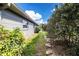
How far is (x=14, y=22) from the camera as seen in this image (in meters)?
3.82

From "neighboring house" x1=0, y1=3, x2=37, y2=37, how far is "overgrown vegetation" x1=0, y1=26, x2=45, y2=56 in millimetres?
98

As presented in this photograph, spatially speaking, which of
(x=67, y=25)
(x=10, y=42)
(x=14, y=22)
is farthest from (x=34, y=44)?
(x=67, y=25)

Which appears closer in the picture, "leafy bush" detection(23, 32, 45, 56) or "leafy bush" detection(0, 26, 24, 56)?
"leafy bush" detection(0, 26, 24, 56)

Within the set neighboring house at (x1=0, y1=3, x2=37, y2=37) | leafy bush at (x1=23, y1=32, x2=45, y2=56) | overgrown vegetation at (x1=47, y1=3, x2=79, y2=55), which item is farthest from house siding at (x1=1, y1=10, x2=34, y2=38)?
overgrown vegetation at (x1=47, y1=3, x2=79, y2=55)

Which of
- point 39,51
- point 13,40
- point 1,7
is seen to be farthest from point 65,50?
point 1,7

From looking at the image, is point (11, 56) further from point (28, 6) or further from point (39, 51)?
point (28, 6)

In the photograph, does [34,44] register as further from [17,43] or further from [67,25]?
[67,25]

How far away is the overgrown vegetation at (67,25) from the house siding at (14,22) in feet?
1.17

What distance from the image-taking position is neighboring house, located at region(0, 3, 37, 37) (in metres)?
3.72

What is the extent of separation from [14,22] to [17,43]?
38 cm

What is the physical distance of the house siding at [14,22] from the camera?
3.74 metres

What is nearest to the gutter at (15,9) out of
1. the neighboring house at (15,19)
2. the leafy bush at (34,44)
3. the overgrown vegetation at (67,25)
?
the neighboring house at (15,19)

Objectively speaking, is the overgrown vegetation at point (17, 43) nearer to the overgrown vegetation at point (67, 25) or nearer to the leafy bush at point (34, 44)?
the leafy bush at point (34, 44)

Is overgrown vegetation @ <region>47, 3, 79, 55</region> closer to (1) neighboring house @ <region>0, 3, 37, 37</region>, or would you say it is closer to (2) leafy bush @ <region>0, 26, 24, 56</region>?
(1) neighboring house @ <region>0, 3, 37, 37</region>
